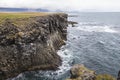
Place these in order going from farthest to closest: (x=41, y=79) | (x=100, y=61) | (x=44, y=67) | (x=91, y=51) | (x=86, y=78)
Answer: (x=91, y=51), (x=100, y=61), (x=44, y=67), (x=41, y=79), (x=86, y=78)

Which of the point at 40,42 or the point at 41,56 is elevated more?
the point at 40,42

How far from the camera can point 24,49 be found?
153 feet

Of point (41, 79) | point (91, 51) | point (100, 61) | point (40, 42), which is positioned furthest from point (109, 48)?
point (41, 79)

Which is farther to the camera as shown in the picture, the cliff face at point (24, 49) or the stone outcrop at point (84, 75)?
the cliff face at point (24, 49)

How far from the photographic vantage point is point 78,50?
71750mm

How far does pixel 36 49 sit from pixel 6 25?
9.76 meters

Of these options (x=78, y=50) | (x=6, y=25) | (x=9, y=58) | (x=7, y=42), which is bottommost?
(x=78, y=50)

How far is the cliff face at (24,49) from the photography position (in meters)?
44.6

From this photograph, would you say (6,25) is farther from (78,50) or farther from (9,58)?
(78,50)

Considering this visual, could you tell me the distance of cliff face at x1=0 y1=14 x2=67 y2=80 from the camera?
4456 cm

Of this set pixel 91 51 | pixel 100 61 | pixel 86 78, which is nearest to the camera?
pixel 86 78

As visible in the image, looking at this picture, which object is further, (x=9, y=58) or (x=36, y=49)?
(x=36, y=49)

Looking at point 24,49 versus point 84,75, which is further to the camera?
point 24,49

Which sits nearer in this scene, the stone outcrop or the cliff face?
the stone outcrop
